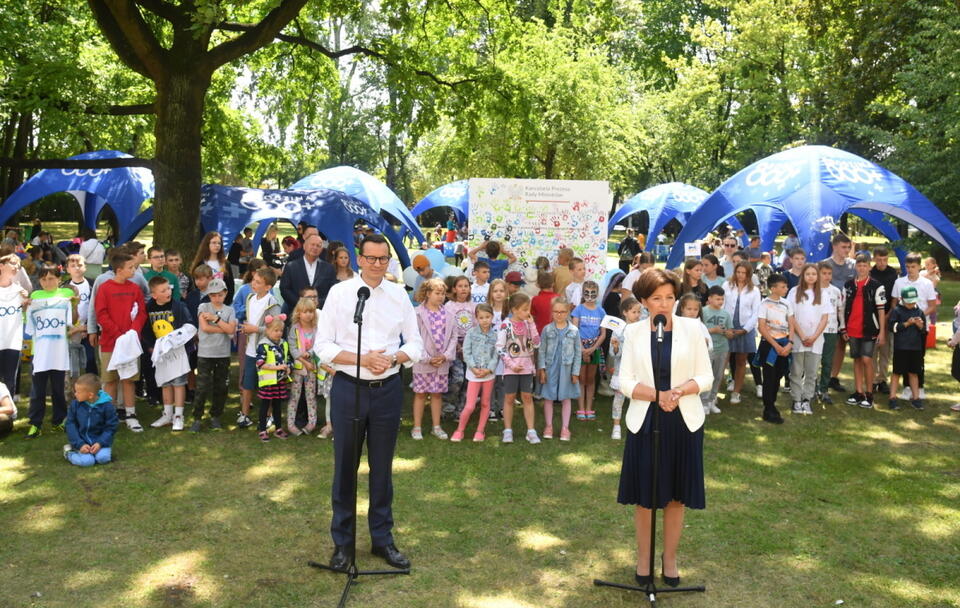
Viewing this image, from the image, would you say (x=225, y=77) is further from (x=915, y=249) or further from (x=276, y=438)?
(x=915, y=249)

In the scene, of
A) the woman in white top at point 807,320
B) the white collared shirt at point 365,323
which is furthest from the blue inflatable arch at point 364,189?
the white collared shirt at point 365,323

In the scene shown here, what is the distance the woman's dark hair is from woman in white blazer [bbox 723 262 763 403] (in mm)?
5208

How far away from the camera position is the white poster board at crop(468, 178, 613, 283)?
12.3 m

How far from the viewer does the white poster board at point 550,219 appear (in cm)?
1226

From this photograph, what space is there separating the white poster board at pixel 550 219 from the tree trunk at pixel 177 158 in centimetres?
396

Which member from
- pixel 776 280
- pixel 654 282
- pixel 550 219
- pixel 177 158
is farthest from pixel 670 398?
pixel 177 158

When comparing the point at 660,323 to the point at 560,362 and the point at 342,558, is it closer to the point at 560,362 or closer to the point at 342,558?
the point at 342,558

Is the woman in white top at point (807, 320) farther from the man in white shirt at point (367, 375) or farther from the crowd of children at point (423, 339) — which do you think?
the man in white shirt at point (367, 375)

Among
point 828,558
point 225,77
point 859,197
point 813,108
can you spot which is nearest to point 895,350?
point 859,197

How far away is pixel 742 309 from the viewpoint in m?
9.82

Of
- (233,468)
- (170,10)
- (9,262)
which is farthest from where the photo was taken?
(170,10)

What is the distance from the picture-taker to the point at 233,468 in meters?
7.29

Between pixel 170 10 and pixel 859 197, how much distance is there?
10131 millimetres

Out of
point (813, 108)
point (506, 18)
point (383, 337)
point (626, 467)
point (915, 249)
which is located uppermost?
point (813, 108)
